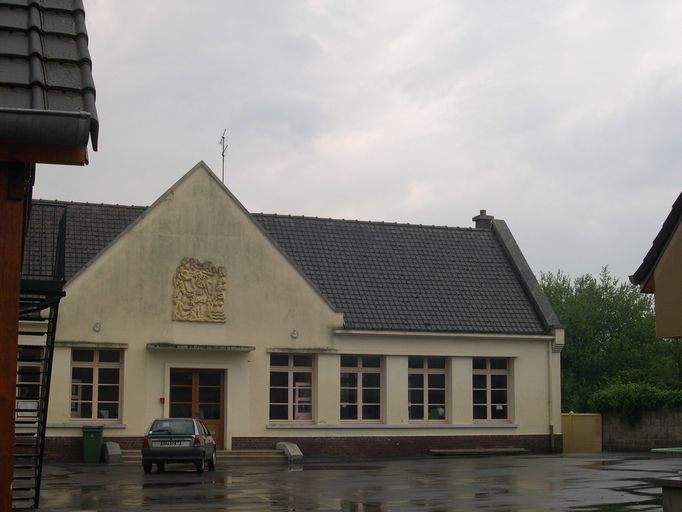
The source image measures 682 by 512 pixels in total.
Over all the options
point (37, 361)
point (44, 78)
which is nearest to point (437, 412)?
point (37, 361)

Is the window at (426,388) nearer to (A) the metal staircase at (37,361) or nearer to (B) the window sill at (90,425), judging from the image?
(B) the window sill at (90,425)

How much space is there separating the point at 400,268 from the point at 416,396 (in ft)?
15.8

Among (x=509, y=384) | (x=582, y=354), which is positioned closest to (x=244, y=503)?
(x=509, y=384)

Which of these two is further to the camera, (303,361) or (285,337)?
(303,361)

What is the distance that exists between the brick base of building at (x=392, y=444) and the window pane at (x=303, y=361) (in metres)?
2.41

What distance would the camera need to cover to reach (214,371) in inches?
1384

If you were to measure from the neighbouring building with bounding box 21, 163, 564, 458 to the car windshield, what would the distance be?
233 inches

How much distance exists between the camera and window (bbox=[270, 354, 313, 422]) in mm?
35875

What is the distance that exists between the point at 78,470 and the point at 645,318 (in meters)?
51.5

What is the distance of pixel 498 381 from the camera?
38656 millimetres

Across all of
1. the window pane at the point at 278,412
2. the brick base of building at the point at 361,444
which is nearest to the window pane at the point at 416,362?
the brick base of building at the point at 361,444

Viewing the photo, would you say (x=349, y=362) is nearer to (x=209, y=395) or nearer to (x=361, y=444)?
(x=361, y=444)

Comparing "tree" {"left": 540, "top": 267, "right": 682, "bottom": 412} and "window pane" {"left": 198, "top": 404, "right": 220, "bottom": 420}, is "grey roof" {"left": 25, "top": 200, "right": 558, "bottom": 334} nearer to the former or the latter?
"window pane" {"left": 198, "top": 404, "right": 220, "bottom": 420}

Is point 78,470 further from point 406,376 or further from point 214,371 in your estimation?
point 406,376
